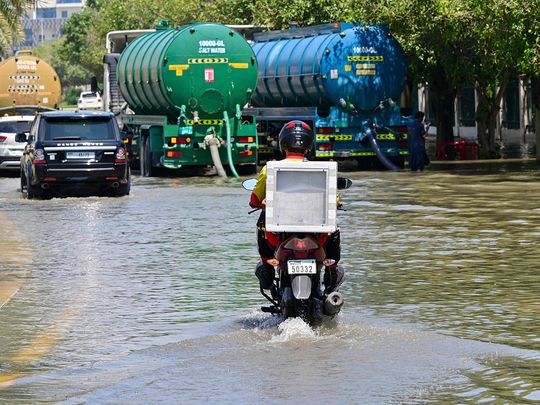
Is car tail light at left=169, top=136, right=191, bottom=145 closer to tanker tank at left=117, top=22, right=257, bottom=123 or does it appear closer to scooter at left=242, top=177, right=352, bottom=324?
tanker tank at left=117, top=22, right=257, bottom=123

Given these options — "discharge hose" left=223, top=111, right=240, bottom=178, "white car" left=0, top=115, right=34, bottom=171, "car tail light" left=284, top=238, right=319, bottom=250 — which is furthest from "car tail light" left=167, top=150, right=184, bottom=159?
"car tail light" left=284, top=238, right=319, bottom=250

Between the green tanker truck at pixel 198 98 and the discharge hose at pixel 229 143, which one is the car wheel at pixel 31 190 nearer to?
the green tanker truck at pixel 198 98

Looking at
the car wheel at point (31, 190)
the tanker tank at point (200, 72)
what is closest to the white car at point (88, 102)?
the tanker tank at point (200, 72)

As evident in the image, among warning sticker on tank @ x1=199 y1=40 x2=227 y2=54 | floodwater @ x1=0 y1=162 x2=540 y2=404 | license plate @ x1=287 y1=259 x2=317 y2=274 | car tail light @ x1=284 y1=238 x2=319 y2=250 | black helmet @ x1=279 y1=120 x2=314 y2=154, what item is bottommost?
floodwater @ x1=0 y1=162 x2=540 y2=404

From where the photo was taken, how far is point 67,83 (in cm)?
18000

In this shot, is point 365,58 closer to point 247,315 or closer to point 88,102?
point 247,315

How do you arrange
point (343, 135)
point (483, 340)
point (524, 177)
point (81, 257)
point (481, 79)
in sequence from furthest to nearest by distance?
1. point (481, 79)
2. point (343, 135)
3. point (524, 177)
4. point (81, 257)
5. point (483, 340)

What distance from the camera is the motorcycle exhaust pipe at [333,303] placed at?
10.7m

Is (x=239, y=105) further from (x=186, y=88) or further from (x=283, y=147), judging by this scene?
(x=283, y=147)

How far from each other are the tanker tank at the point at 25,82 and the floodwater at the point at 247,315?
108ft

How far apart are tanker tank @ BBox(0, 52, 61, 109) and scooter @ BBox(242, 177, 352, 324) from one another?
45.0 metres

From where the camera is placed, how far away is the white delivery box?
419 inches

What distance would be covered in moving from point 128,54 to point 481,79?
10071mm

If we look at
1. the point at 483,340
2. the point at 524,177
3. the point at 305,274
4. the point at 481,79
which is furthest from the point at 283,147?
the point at 481,79
